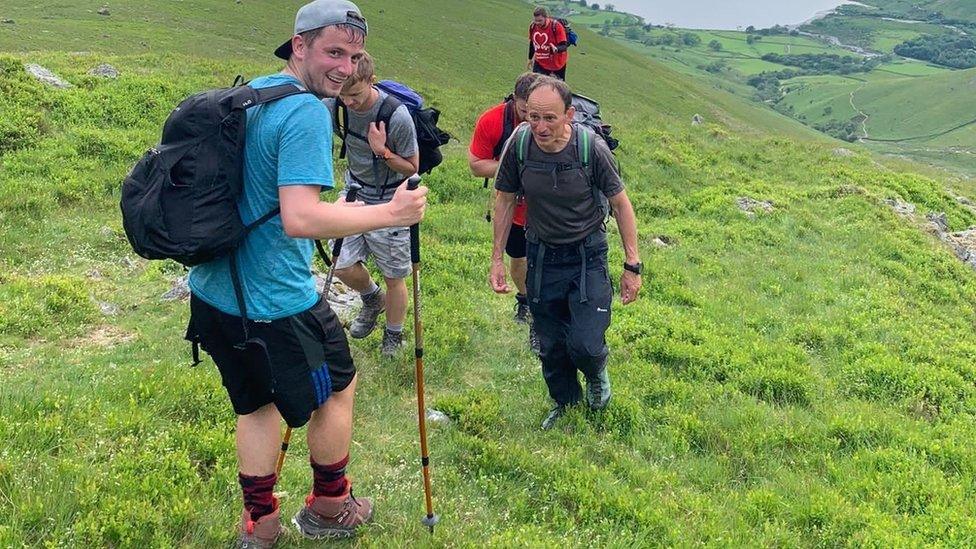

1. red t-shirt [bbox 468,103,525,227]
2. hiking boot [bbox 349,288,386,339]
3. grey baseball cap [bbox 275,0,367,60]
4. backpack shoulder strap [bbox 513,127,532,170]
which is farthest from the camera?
hiking boot [bbox 349,288,386,339]

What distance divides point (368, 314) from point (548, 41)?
8749 mm

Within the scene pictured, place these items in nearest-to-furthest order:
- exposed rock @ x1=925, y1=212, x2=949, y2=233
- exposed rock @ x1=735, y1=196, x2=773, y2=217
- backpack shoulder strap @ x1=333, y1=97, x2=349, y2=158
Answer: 1. backpack shoulder strap @ x1=333, y1=97, x2=349, y2=158
2. exposed rock @ x1=735, y1=196, x2=773, y2=217
3. exposed rock @ x1=925, y1=212, x2=949, y2=233

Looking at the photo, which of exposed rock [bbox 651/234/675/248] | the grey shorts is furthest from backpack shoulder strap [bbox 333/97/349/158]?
exposed rock [bbox 651/234/675/248]

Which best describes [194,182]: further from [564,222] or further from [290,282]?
[564,222]

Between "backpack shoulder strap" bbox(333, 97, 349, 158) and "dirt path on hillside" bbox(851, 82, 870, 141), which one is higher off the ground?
"backpack shoulder strap" bbox(333, 97, 349, 158)

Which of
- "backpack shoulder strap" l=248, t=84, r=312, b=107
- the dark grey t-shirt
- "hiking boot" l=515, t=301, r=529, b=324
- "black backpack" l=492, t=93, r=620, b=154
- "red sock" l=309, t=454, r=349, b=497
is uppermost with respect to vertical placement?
"backpack shoulder strap" l=248, t=84, r=312, b=107

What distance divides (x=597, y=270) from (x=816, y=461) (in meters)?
2.87

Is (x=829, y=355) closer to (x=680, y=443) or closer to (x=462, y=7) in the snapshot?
(x=680, y=443)

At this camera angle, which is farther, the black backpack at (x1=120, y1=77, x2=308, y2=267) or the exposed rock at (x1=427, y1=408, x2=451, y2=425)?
the exposed rock at (x1=427, y1=408, x2=451, y2=425)

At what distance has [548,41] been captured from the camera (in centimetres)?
1411

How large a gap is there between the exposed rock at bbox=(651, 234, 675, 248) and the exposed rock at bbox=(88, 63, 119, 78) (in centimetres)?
1458

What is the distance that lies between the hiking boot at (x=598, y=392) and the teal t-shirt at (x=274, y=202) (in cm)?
370

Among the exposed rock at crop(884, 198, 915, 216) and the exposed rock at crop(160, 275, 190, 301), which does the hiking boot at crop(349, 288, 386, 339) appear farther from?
the exposed rock at crop(884, 198, 915, 216)

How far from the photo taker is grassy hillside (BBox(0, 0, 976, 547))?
474cm
